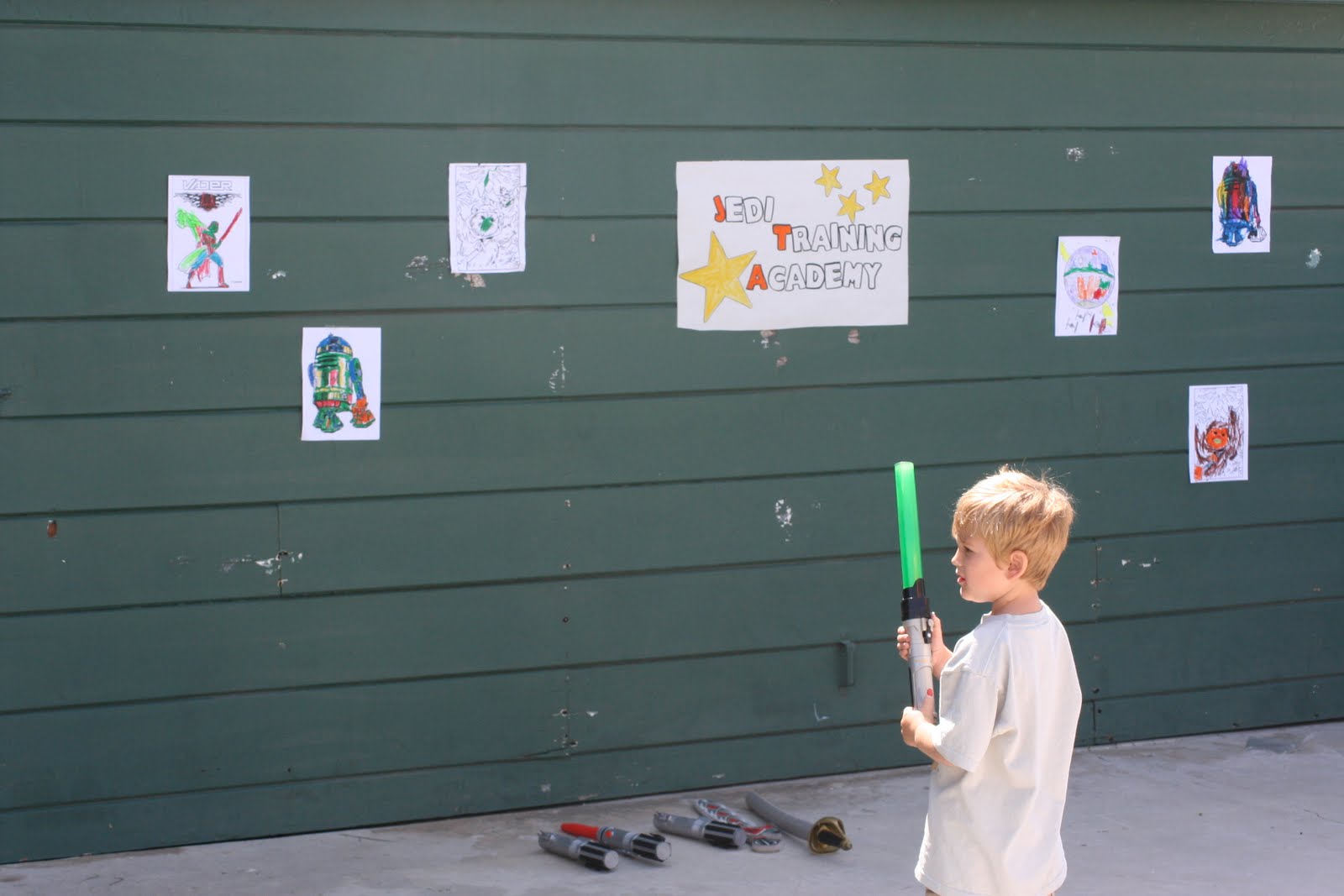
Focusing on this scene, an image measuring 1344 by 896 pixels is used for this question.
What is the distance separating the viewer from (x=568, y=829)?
4219 millimetres

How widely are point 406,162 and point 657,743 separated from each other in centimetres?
200

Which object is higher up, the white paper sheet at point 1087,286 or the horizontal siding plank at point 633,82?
the horizontal siding plank at point 633,82

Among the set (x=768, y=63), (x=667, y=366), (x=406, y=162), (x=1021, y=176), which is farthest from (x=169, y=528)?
(x=1021, y=176)

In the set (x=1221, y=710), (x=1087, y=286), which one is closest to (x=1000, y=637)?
(x=1087, y=286)

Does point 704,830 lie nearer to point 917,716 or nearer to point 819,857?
point 819,857

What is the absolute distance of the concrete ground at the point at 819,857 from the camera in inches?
156

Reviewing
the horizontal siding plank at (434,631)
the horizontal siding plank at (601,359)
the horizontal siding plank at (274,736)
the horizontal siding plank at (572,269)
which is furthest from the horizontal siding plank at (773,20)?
the horizontal siding plank at (274,736)

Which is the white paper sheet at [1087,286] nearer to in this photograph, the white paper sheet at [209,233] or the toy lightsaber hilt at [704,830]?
the toy lightsaber hilt at [704,830]

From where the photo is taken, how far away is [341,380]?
14.3 ft

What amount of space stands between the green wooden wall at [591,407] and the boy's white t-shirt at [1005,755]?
214 centimetres

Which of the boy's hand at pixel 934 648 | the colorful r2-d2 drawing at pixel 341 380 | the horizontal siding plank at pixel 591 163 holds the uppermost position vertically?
the horizontal siding plank at pixel 591 163

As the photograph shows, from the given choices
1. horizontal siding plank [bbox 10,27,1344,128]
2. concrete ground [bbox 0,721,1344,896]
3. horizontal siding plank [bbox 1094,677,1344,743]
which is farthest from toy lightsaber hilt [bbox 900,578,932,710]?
horizontal siding plank [bbox 1094,677,1344,743]

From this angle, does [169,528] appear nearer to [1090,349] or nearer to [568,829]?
[568,829]

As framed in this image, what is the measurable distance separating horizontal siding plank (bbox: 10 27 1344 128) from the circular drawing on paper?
46 centimetres
